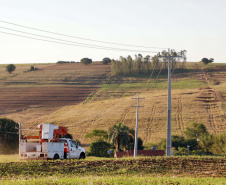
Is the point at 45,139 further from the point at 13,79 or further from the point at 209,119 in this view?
the point at 13,79

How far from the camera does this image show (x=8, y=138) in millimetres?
67562

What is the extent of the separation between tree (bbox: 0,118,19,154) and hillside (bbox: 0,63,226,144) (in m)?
16.2

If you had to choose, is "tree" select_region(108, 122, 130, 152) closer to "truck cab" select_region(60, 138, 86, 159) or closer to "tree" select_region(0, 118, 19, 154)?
"tree" select_region(0, 118, 19, 154)

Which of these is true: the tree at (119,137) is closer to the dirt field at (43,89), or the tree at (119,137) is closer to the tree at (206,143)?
the tree at (206,143)

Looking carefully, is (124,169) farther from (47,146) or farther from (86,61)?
(86,61)

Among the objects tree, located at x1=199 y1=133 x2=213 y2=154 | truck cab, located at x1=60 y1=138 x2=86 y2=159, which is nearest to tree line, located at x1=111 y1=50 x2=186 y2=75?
Result: tree, located at x1=199 y1=133 x2=213 y2=154

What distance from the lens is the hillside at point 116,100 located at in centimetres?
9175

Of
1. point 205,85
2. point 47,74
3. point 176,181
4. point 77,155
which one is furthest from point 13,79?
point 176,181

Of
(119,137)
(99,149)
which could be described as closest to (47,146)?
(99,149)

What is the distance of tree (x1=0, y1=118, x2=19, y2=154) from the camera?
65.2m

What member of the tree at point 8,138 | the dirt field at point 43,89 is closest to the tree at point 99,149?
the tree at point 8,138

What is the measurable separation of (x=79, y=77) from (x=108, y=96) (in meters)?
32.8

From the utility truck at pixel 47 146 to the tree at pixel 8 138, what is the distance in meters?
34.5

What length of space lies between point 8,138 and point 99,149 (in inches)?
673
